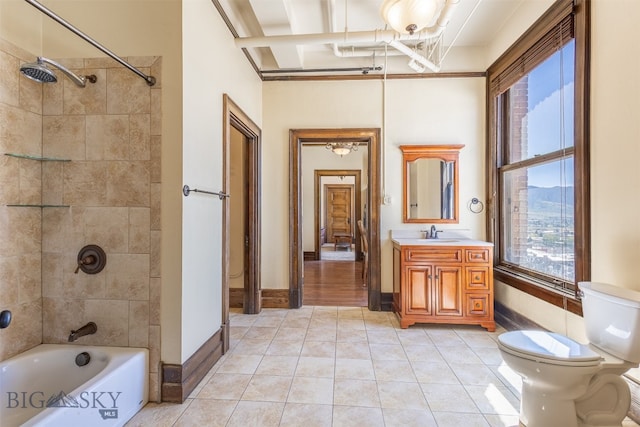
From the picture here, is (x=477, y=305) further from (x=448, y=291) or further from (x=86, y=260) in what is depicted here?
(x=86, y=260)

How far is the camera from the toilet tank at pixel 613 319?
145 cm

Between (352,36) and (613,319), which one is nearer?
(613,319)

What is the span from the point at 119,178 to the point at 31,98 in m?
0.69

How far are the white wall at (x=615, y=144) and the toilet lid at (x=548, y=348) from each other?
0.55 metres

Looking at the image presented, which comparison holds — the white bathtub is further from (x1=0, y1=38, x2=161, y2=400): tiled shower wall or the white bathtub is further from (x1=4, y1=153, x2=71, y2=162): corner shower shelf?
(x1=4, y1=153, x2=71, y2=162): corner shower shelf

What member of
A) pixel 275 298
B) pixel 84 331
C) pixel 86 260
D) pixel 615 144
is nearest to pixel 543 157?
pixel 615 144

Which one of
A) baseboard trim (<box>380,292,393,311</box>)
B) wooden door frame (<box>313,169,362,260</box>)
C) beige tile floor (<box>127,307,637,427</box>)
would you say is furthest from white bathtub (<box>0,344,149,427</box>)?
wooden door frame (<box>313,169,362,260</box>)

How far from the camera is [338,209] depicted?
10172 mm

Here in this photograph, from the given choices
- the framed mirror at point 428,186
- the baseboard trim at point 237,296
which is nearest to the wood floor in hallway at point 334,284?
the baseboard trim at point 237,296

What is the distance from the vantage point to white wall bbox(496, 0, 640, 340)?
1.70 metres

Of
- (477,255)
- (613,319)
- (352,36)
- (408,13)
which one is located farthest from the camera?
(477,255)

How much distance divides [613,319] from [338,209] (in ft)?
28.6

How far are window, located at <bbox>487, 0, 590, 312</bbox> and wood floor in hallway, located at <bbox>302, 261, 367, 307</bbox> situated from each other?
1.77m

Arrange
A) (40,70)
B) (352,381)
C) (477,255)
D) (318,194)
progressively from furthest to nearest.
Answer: (318,194), (477,255), (352,381), (40,70)
